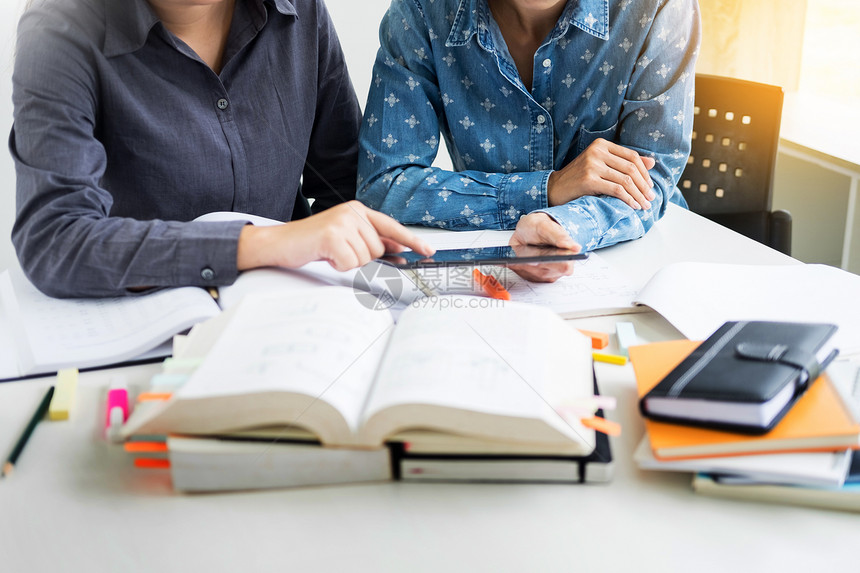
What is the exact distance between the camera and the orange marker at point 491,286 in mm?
765

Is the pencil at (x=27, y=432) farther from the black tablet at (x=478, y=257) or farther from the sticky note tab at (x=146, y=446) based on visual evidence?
the black tablet at (x=478, y=257)

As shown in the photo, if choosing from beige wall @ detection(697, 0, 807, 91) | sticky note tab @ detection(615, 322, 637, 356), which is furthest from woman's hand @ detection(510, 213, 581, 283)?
beige wall @ detection(697, 0, 807, 91)

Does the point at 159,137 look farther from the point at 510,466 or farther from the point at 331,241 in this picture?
the point at 510,466

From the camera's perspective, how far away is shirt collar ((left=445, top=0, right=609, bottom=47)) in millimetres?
1045

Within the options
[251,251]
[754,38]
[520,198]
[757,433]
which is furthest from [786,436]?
[754,38]

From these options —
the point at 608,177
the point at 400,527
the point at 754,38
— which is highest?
the point at 754,38

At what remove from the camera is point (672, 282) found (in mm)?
779

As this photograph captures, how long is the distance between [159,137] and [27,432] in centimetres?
53

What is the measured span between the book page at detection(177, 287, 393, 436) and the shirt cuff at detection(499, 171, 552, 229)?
47 centimetres

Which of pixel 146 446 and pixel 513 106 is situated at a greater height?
pixel 513 106

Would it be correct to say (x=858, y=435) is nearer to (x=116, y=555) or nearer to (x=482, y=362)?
(x=482, y=362)

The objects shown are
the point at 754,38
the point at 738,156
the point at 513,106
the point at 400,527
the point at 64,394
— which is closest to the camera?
the point at 400,527

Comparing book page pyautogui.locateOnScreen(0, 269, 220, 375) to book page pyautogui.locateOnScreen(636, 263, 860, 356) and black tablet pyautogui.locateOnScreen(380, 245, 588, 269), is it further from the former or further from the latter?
book page pyautogui.locateOnScreen(636, 263, 860, 356)

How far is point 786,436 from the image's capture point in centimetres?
47
